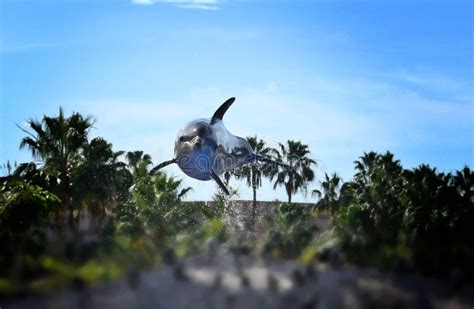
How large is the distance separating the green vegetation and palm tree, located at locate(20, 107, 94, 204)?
1.9 inches

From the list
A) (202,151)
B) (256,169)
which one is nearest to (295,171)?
(256,169)

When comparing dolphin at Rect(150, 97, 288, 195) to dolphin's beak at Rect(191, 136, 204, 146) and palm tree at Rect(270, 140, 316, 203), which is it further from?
palm tree at Rect(270, 140, 316, 203)

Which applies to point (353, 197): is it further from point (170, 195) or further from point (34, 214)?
point (34, 214)

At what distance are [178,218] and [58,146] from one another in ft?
22.0

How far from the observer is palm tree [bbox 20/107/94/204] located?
28047 mm

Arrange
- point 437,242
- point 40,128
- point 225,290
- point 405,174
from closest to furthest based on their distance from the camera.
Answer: point 225,290 → point 437,242 → point 405,174 → point 40,128

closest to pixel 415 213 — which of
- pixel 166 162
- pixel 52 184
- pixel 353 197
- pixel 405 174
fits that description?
pixel 405 174

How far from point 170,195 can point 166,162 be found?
7.14 m

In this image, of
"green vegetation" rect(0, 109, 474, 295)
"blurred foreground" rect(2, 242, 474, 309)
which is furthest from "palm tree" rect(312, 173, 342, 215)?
"blurred foreground" rect(2, 242, 474, 309)

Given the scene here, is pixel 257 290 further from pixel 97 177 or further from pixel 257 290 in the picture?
pixel 97 177

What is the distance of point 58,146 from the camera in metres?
28.7

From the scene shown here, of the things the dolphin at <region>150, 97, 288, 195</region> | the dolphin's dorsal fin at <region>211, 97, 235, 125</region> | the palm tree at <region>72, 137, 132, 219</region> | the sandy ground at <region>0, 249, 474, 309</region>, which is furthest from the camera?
the palm tree at <region>72, 137, 132, 219</region>

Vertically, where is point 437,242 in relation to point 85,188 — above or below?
below

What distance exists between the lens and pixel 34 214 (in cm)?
2050
